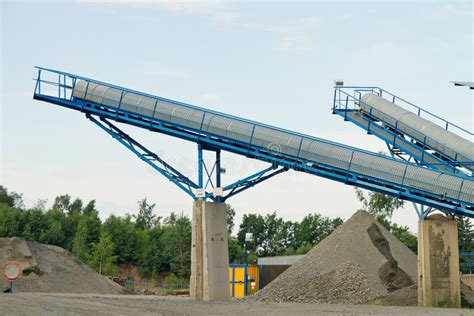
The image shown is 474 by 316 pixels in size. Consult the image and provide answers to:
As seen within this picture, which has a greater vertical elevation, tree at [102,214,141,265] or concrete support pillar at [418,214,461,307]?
tree at [102,214,141,265]

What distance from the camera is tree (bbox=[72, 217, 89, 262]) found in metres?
73.3

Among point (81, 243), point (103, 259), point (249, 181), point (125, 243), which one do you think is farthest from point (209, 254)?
point (125, 243)

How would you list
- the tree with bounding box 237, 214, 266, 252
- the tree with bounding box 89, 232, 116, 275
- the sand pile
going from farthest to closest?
the tree with bounding box 237, 214, 266, 252 → the tree with bounding box 89, 232, 116, 275 → the sand pile

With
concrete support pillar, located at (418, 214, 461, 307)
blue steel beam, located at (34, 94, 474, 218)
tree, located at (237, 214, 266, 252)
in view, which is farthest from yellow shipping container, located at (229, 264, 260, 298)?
tree, located at (237, 214, 266, 252)

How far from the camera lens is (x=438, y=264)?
2773 cm

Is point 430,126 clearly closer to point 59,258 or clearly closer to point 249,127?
point 249,127

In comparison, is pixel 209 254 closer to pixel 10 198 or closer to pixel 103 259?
pixel 103 259

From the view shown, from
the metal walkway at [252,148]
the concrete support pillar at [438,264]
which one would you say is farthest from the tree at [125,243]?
the concrete support pillar at [438,264]

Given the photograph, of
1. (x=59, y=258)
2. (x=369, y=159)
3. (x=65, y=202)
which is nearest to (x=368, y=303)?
(x=369, y=159)

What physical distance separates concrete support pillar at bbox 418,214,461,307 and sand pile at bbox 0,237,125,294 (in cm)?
2132

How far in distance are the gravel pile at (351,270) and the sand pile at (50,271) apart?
48.1 feet

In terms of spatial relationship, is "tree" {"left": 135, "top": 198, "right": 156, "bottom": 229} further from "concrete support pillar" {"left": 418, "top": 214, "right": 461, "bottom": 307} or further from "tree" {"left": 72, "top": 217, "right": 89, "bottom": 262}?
"concrete support pillar" {"left": 418, "top": 214, "right": 461, "bottom": 307}

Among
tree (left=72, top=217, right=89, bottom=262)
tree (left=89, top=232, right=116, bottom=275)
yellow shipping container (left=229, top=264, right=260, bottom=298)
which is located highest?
tree (left=72, top=217, right=89, bottom=262)

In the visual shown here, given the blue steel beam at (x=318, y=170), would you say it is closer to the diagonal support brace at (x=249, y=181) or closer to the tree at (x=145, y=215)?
the diagonal support brace at (x=249, y=181)
